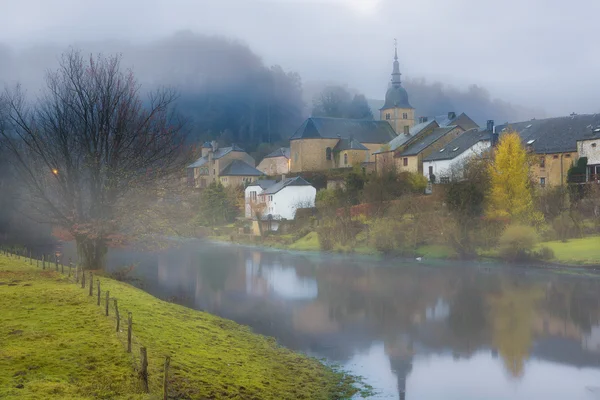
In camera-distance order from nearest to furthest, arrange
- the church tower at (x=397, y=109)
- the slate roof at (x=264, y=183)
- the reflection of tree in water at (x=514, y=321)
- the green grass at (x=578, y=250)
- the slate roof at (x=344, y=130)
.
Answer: the reflection of tree in water at (x=514, y=321), the green grass at (x=578, y=250), the slate roof at (x=264, y=183), the slate roof at (x=344, y=130), the church tower at (x=397, y=109)

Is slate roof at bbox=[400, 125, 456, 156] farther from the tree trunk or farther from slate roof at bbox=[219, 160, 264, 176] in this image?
the tree trunk

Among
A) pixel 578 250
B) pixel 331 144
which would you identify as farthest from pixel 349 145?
pixel 578 250

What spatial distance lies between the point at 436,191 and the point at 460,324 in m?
30.6

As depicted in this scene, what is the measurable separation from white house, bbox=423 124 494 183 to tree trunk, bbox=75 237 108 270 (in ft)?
118

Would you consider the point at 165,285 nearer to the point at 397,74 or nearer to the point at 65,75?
the point at 65,75

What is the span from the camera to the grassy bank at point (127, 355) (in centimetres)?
1119

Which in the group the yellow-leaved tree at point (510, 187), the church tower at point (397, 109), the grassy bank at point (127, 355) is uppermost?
the church tower at point (397, 109)

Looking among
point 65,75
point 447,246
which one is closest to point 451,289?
point 447,246

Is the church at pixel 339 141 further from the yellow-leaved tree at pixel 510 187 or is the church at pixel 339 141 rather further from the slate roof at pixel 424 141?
the yellow-leaved tree at pixel 510 187

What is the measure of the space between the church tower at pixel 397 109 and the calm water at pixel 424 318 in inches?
2250

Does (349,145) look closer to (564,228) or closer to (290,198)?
(290,198)

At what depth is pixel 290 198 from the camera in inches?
2827

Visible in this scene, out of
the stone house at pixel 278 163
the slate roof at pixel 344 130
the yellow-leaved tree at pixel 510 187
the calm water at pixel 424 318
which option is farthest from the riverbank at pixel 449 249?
the stone house at pixel 278 163

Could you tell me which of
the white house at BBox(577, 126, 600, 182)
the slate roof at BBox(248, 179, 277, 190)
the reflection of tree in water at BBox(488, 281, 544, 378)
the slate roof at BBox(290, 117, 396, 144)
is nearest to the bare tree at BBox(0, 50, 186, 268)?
the reflection of tree in water at BBox(488, 281, 544, 378)
